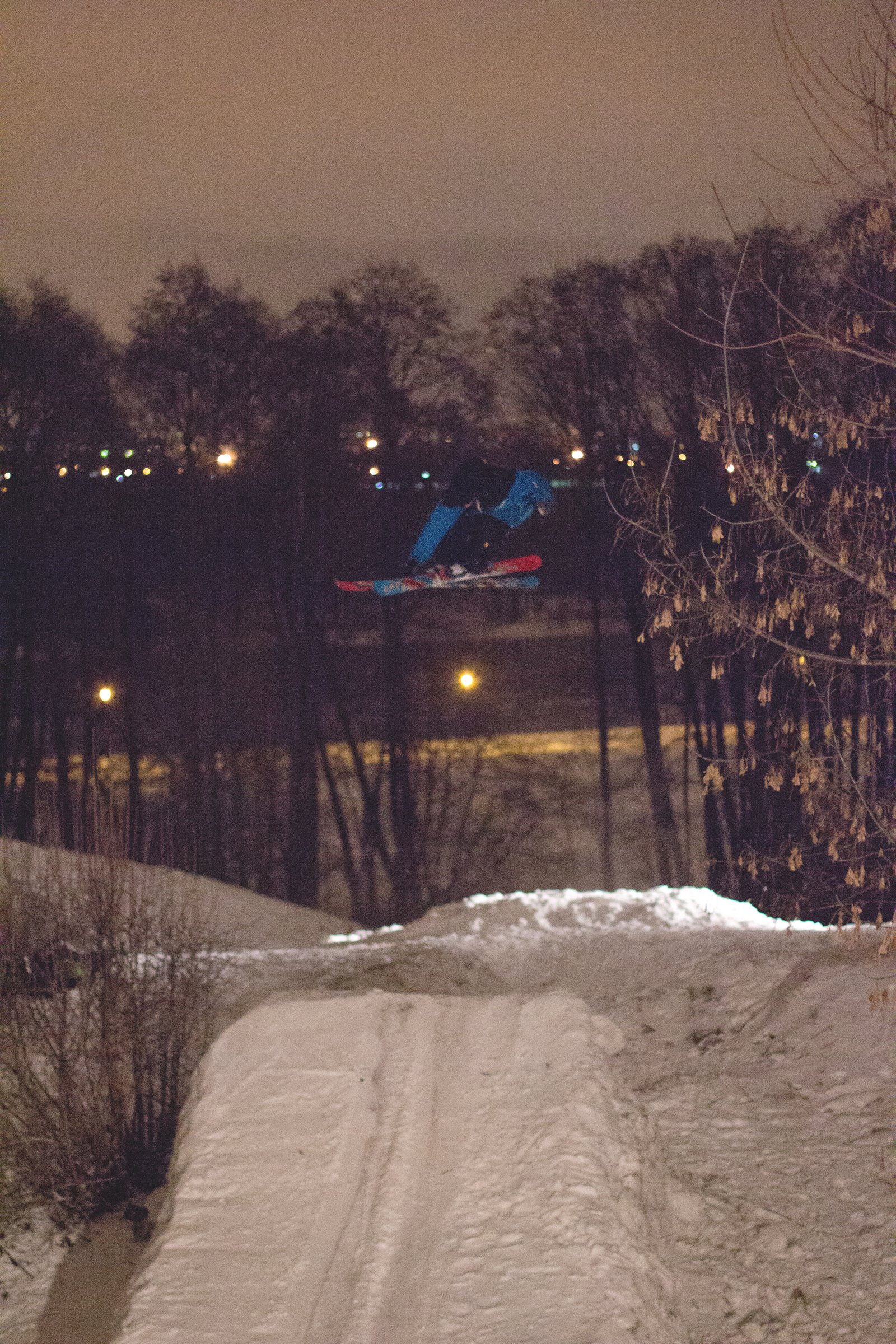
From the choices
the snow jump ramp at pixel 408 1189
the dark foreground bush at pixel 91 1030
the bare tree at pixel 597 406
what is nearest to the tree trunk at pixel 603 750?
the bare tree at pixel 597 406

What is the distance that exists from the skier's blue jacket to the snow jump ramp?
336 inches

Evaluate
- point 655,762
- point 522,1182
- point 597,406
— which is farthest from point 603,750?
point 522,1182

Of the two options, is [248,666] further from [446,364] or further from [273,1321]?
[273,1321]

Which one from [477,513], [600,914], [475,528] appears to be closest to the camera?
[600,914]

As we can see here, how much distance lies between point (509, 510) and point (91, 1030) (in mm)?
9470

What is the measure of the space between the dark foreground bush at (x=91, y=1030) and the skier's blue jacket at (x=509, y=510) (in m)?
7.99

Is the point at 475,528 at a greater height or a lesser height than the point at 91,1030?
greater

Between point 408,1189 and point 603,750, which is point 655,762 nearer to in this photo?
point 603,750

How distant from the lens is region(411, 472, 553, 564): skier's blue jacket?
14.6 m

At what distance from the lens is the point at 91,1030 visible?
755 centimetres

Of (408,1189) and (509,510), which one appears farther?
(509,510)

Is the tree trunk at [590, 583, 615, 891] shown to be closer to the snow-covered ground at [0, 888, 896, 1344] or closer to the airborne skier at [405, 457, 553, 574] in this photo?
the airborne skier at [405, 457, 553, 574]

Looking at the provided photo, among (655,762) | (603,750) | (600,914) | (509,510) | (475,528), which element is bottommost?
(600,914)

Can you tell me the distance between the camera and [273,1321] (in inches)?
189
